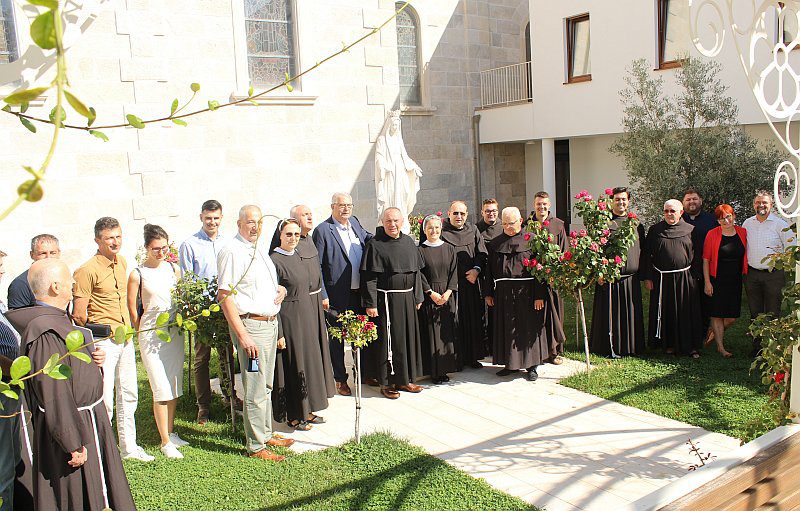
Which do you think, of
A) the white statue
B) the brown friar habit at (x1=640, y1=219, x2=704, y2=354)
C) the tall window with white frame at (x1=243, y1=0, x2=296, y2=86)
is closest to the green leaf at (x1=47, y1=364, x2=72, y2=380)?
the brown friar habit at (x1=640, y1=219, x2=704, y2=354)

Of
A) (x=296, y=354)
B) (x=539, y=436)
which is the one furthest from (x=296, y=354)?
(x=539, y=436)

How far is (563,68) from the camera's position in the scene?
14672 millimetres

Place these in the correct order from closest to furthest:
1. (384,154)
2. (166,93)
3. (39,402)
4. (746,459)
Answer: (746,459), (39,402), (166,93), (384,154)

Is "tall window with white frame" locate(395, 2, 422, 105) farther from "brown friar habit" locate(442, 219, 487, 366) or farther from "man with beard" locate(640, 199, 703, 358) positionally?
"man with beard" locate(640, 199, 703, 358)

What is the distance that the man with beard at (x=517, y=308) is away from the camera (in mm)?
7961

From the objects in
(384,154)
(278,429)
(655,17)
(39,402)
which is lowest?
(278,429)

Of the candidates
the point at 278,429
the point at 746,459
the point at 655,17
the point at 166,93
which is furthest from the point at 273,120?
the point at 746,459

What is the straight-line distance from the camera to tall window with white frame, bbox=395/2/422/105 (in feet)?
53.0

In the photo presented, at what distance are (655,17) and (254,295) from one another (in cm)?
1010

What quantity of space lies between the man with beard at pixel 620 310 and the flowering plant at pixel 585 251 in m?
0.56

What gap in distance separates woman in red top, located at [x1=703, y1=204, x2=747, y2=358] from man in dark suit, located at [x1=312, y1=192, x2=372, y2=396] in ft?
14.0

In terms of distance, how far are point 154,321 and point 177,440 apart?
1348 millimetres

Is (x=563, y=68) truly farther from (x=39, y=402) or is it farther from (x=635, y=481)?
(x=39, y=402)

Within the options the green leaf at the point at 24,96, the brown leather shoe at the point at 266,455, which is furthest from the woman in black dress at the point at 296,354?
the green leaf at the point at 24,96
